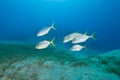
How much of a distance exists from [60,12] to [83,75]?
4567 centimetres

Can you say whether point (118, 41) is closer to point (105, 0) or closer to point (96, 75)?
point (105, 0)

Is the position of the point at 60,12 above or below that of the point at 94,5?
above

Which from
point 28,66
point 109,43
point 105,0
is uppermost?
point 105,0

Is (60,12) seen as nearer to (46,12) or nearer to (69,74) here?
(46,12)

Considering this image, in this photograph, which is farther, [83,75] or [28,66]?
[28,66]

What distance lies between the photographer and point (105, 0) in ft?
129

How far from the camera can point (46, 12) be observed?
178ft

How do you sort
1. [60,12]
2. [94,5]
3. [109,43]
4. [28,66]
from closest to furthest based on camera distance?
[28,66] → [109,43] → [94,5] → [60,12]

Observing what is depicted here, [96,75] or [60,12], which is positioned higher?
[60,12]

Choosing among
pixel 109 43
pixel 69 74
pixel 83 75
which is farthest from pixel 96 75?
pixel 109 43

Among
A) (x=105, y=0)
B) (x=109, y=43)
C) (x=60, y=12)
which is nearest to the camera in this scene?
(x=109, y=43)

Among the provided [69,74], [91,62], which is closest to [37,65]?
[69,74]

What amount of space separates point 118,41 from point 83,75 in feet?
82.1

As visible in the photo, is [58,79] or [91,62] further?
[91,62]
